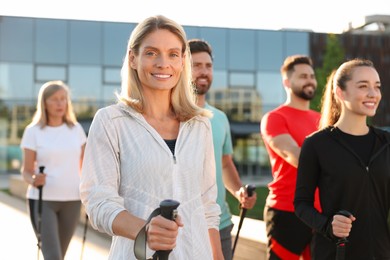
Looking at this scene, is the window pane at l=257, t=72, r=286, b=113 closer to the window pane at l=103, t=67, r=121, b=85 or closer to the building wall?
the building wall

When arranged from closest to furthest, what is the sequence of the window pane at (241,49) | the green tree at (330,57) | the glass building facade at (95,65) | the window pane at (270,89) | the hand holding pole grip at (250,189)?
1. the hand holding pole grip at (250,189)
2. the glass building facade at (95,65)
3. the window pane at (241,49)
4. the window pane at (270,89)
5. the green tree at (330,57)

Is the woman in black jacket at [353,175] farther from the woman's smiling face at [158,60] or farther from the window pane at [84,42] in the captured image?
the window pane at [84,42]

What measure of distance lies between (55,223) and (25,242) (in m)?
5.56

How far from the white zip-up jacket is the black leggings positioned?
137 inches

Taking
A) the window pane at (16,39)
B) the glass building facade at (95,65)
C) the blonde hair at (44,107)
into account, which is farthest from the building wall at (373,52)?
the blonde hair at (44,107)

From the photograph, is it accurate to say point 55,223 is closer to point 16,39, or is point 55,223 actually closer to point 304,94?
point 304,94

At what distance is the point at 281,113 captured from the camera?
5.34 metres

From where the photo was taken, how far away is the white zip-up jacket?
2705 mm

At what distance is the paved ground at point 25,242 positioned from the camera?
10.1 m

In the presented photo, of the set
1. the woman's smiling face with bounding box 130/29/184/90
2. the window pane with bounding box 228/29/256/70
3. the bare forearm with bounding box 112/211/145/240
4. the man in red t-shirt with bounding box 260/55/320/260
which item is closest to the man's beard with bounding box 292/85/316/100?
the man in red t-shirt with bounding box 260/55/320/260

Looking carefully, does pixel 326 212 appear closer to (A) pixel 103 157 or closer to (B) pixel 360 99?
(B) pixel 360 99

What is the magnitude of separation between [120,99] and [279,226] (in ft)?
8.19

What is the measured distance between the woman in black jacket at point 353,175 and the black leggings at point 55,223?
290cm

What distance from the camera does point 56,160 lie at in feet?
20.9
